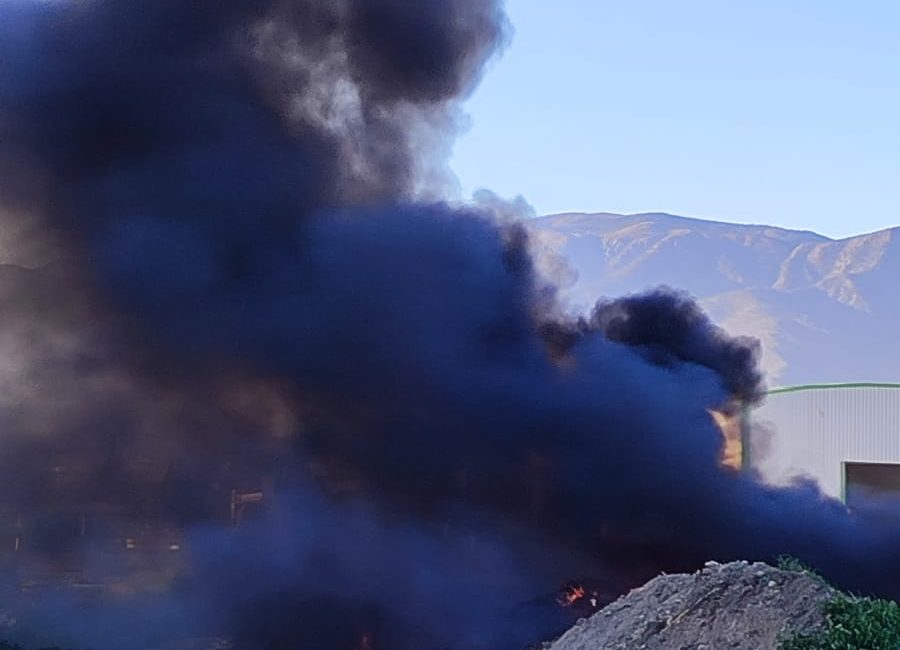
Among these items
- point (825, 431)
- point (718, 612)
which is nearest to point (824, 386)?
point (825, 431)

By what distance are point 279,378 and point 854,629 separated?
570 inches

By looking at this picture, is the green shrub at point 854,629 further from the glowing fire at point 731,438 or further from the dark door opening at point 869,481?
the dark door opening at point 869,481

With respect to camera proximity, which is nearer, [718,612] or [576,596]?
[718,612]

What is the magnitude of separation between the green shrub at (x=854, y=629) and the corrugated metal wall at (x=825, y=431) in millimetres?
13569

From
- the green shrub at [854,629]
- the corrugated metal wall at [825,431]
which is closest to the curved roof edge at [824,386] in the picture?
the corrugated metal wall at [825,431]

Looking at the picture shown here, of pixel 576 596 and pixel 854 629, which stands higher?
pixel 854 629

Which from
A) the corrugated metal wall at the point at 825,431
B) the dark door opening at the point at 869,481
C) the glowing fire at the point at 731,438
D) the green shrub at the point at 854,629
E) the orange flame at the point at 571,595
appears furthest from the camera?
the corrugated metal wall at the point at 825,431

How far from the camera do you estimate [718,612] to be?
57.4 feet

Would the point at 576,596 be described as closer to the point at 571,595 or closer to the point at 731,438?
the point at 571,595

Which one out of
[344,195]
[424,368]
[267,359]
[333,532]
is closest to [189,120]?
[344,195]

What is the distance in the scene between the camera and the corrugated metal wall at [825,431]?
101ft

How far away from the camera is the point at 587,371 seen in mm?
28359

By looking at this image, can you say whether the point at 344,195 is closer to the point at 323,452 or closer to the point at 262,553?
the point at 323,452

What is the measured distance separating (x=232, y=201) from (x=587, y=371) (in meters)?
9.05
